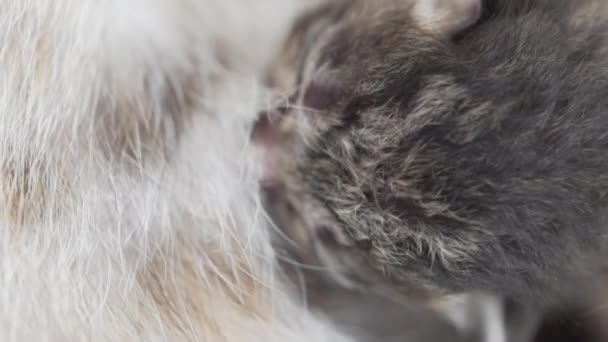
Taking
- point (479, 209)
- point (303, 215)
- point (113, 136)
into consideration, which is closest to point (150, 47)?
point (113, 136)

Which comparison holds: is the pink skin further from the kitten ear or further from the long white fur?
the kitten ear

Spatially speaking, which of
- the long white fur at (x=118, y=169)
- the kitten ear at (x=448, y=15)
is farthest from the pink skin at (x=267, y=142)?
the kitten ear at (x=448, y=15)

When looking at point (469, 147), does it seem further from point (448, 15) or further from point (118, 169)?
point (118, 169)

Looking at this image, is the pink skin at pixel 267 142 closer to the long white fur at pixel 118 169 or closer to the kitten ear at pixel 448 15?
the long white fur at pixel 118 169

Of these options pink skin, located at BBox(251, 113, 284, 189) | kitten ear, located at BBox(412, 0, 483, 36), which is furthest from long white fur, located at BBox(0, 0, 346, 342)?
kitten ear, located at BBox(412, 0, 483, 36)

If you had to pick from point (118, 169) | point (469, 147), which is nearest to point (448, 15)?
point (469, 147)
